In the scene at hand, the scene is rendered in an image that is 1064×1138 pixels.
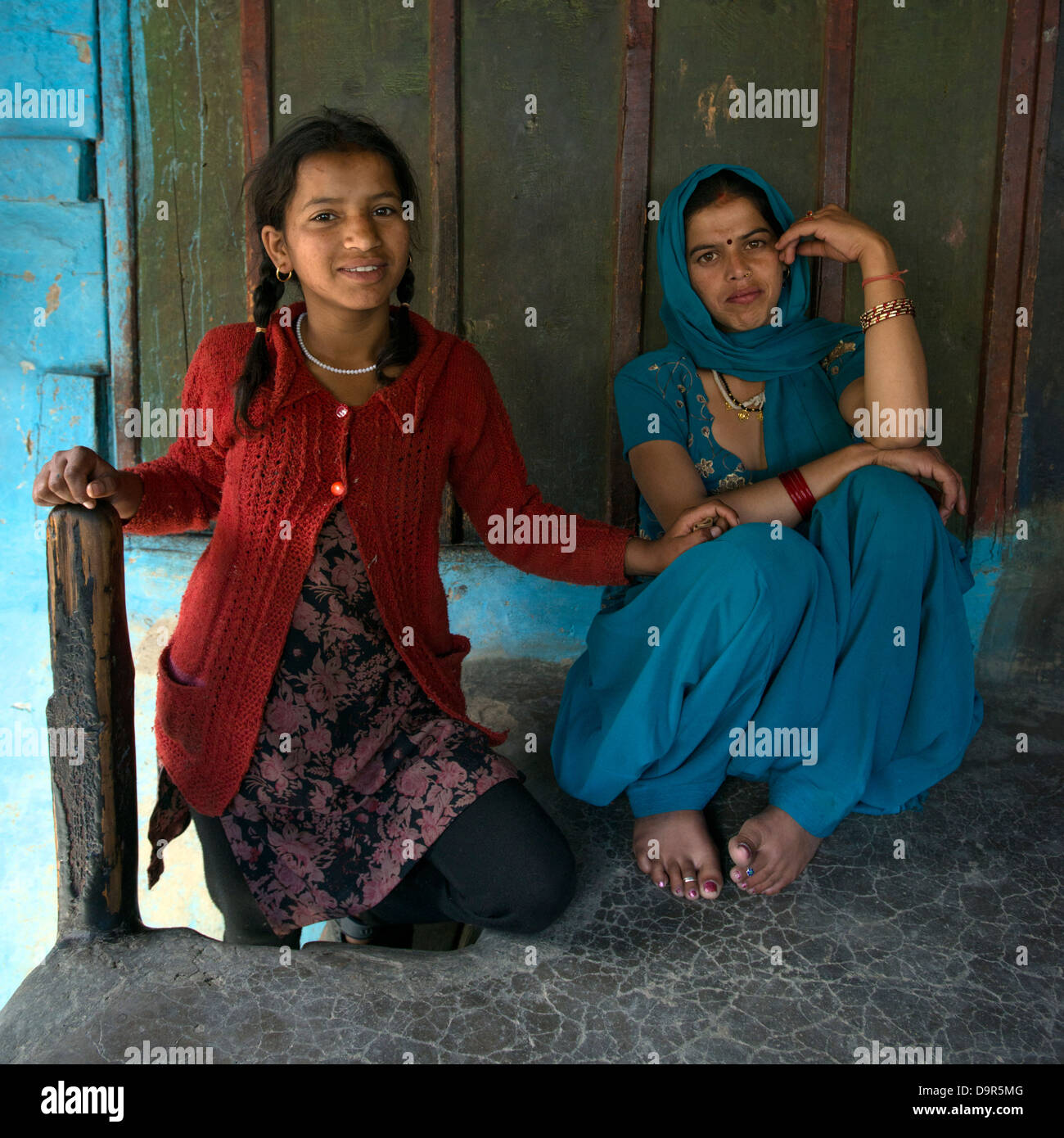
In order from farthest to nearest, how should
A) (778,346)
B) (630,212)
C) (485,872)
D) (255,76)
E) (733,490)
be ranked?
(630,212), (255,76), (778,346), (733,490), (485,872)

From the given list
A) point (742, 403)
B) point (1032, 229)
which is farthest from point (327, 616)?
point (1032, 229)

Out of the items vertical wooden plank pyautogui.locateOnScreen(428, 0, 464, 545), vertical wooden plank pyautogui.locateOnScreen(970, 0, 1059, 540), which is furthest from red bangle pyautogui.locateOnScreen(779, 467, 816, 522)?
vertical wooden plank pyautogui.locateOnScreen(970, 0, 1059, 540)

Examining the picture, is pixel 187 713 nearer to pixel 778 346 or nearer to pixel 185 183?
pixel 778 346

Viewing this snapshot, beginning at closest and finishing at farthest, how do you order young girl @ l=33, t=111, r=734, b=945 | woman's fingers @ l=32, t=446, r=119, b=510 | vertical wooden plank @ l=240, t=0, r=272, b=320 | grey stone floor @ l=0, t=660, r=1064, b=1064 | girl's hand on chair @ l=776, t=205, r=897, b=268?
grey stone floor @ l=0, t=660, r=1064, b=1064, woman's fingers @ l=32, t=446, r=119, b=510, young girl @ l=33, t=111, r=734, b=945, girl's hand on chair @ l=776, t=205, r=897, b=268, vertical wooden plank @ l=240, t=0, r=272, b=320

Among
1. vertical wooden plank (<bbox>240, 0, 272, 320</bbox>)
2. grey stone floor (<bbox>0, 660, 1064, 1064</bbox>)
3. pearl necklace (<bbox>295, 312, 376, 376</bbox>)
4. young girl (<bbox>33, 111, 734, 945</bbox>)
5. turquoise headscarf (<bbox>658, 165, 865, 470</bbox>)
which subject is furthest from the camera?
vertical wooden plank (<bbox>240, 0, 272, 320</bbox>)

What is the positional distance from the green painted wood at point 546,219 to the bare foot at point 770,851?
3.85 feet

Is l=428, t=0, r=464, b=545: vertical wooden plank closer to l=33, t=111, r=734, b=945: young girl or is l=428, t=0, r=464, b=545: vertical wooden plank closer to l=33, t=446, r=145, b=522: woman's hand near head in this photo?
l=33, t=111, r=734, b=945: young girl

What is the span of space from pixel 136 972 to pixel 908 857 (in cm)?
151

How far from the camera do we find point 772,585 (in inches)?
69.3

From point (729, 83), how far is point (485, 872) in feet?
7.40

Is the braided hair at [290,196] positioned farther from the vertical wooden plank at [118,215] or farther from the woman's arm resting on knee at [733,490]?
the vertical wooden plank at [118,215]

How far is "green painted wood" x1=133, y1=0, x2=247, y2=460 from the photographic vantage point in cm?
261

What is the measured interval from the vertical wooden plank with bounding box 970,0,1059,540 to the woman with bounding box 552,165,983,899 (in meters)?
0.81
